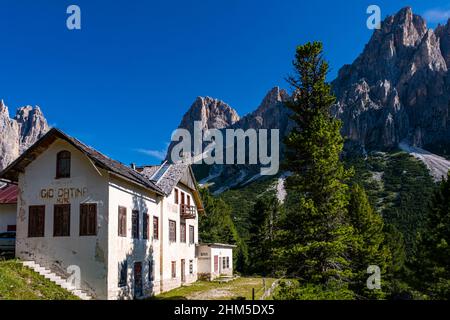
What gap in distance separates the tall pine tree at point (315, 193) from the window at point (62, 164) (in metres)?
12.5

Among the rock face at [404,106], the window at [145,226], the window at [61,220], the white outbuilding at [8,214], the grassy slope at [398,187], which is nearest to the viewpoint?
the window at [61,220]

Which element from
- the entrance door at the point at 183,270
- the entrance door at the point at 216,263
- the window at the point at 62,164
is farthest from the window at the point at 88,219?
the entrance door at the point at 216,263

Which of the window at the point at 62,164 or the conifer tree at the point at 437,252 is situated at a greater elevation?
the window at the point at 62,164

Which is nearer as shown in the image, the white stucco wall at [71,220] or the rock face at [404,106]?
the white stucco wall at [71,220]

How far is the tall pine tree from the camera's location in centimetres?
1894

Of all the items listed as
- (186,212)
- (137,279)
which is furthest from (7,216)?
(186,212)

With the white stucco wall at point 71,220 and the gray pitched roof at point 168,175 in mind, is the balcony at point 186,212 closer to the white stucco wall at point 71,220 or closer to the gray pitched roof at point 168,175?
the gray pitched roof at point 168,175

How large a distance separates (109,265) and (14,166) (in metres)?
8.00

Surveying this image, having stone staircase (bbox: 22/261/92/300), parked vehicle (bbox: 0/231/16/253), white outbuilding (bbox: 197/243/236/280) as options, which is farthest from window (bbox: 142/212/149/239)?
white outbuilding (bbox: 197/243/236/280)

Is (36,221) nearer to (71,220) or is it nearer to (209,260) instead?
(71,220)

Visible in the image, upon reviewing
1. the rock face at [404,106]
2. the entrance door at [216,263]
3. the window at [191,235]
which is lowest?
the entrance door at [216,263]

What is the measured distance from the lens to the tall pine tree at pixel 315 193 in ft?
62.1

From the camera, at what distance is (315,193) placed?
65.9 feet

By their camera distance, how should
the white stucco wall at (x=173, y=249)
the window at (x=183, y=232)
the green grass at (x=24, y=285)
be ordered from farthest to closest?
the window at (x=183, y=232)
the white stucco wall at (x=173, y=249)
the green grass at (x=24, y=285)
